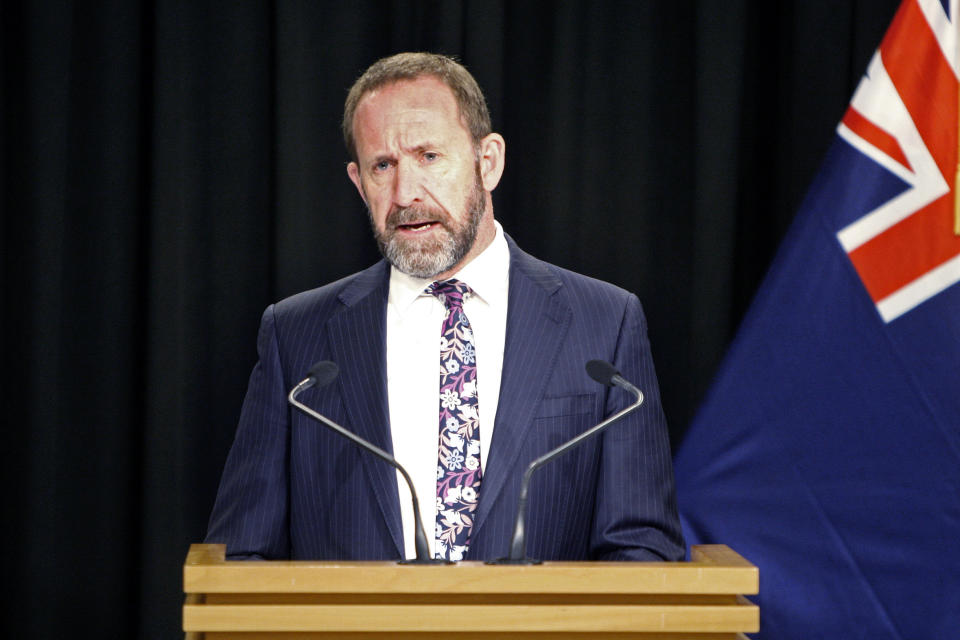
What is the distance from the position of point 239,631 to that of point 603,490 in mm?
982

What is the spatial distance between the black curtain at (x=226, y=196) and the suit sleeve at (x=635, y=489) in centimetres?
76

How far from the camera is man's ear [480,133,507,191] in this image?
240 cm

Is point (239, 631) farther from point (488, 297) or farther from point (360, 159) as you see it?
point (360, 159)

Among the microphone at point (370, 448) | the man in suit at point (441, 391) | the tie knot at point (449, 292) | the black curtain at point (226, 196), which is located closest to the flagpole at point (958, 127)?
the black curtain at point (226, 196)

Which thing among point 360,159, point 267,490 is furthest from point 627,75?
point 267,490

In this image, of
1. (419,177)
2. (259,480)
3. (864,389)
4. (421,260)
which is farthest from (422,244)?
(864,389)

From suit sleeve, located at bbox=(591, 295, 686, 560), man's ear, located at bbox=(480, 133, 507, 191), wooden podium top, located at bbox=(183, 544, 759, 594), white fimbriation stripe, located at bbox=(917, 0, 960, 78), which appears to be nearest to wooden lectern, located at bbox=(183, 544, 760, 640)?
wooden podium top, located at bbox=(183, 544, 759, 594)

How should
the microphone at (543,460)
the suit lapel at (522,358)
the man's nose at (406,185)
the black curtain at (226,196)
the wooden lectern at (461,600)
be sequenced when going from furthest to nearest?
the black curtain at (226,196), the man's nose at (406,185), the suit lapel at (522,358), the microphone at (543,460), the wooden lectern at (461,600)

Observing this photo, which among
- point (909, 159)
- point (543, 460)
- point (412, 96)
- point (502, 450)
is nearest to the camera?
point (543, 460)

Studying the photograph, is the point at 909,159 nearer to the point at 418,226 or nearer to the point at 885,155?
the point at 885,155

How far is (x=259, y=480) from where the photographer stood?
7.23 ft

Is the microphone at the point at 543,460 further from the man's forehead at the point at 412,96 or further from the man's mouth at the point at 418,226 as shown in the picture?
the man's forehead at the point at 412,96

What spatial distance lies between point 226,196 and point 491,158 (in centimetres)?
84

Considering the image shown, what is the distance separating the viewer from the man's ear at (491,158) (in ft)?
7.88
